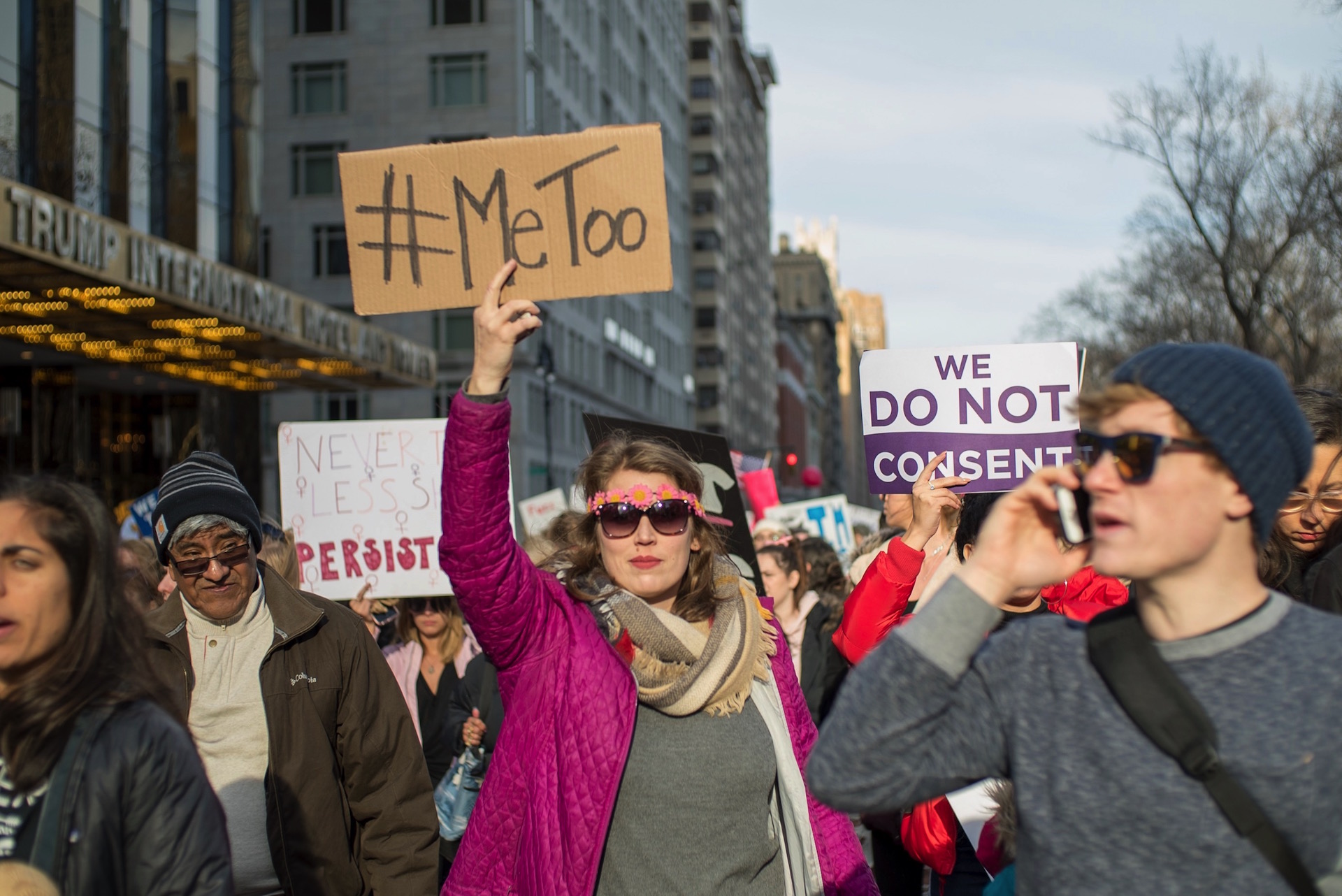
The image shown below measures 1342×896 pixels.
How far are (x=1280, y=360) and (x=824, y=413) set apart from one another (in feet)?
413

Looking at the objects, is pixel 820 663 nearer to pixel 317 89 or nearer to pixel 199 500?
pixel 199 500

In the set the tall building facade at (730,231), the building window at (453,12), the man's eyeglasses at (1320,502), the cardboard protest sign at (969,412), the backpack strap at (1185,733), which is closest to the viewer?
the backpack strap at (1185,733)

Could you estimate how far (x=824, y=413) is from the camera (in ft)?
553

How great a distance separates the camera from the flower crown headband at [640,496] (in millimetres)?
3750

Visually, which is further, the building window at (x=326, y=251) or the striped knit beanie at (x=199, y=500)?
the building window at (x=326, y=251)

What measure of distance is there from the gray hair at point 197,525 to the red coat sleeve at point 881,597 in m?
1.93

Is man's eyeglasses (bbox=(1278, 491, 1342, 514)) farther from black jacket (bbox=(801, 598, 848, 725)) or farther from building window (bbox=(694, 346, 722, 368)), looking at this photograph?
building window (bbox=(694, 346, 722, 368))

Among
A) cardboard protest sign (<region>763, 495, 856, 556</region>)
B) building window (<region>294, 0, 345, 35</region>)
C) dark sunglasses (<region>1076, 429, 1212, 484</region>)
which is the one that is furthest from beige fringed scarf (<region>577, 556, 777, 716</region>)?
building window (<region>294, 0, 345, 35</region>)

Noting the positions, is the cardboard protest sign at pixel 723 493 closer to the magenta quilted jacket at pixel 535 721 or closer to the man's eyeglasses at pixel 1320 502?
the man's eyeglasses at pixel 1320 502

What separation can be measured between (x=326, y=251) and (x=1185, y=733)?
46.4m

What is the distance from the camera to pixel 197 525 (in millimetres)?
4402

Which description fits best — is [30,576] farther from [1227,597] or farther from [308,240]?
[308,240]

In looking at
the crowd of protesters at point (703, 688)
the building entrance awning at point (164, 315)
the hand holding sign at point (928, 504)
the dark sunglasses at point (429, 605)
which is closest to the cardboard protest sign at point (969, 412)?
the crowd of protesters at point (703, 688)

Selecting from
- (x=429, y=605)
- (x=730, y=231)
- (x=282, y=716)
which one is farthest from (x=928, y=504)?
(x=730, y=231)
